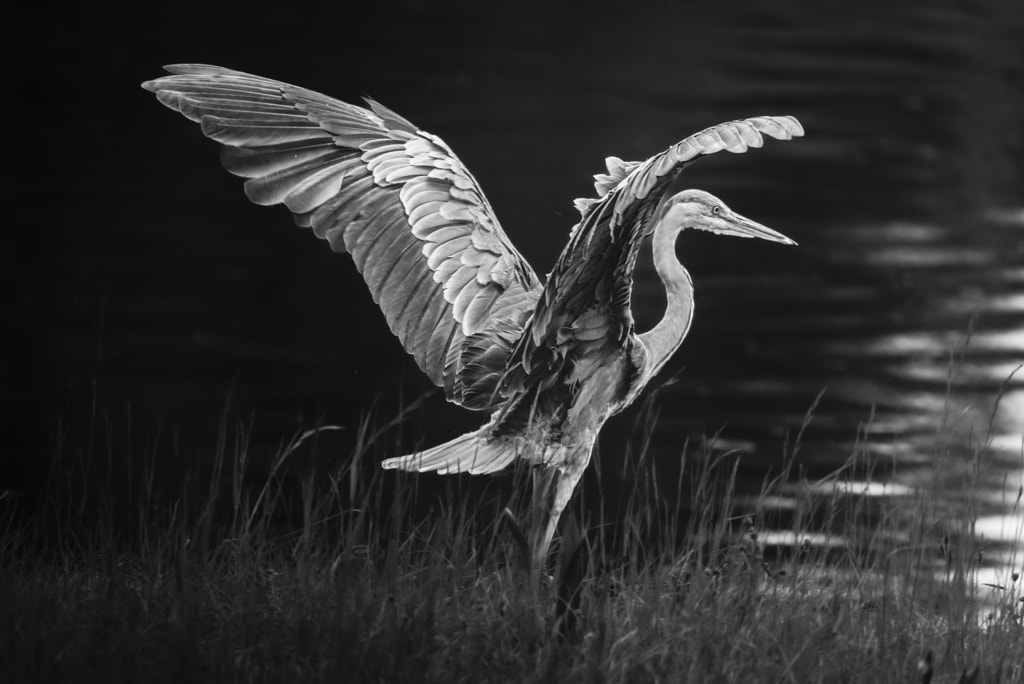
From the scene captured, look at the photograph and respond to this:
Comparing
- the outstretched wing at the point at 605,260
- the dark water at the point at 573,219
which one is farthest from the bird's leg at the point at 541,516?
the dark water at the point at 573,219

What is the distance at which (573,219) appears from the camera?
10727 mm

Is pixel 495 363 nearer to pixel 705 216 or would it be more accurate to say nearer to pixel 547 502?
pixel 547 502

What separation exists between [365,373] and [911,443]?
9.08 feet

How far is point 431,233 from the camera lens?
14.5 feet

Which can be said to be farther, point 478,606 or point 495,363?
point 495,363

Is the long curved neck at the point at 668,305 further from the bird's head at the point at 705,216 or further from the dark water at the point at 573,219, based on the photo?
the dark water at the point at 573,219

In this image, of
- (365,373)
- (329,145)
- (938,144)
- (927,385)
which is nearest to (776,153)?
(938,144)

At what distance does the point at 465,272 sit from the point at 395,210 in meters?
0.30

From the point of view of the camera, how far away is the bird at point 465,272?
3953 mm

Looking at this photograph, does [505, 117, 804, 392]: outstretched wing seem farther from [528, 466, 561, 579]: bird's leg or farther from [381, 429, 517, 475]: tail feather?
[528, 466, 561, 579]: bird's leg

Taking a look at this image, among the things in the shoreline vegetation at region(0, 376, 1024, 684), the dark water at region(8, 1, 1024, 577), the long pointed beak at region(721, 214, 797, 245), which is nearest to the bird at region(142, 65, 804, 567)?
the long pointed beak at region(721, 214, 797, 245)

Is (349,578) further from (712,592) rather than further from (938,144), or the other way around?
(938,144)

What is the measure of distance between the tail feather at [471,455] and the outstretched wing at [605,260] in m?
0.17

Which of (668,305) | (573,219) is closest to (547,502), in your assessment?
(668,305)
